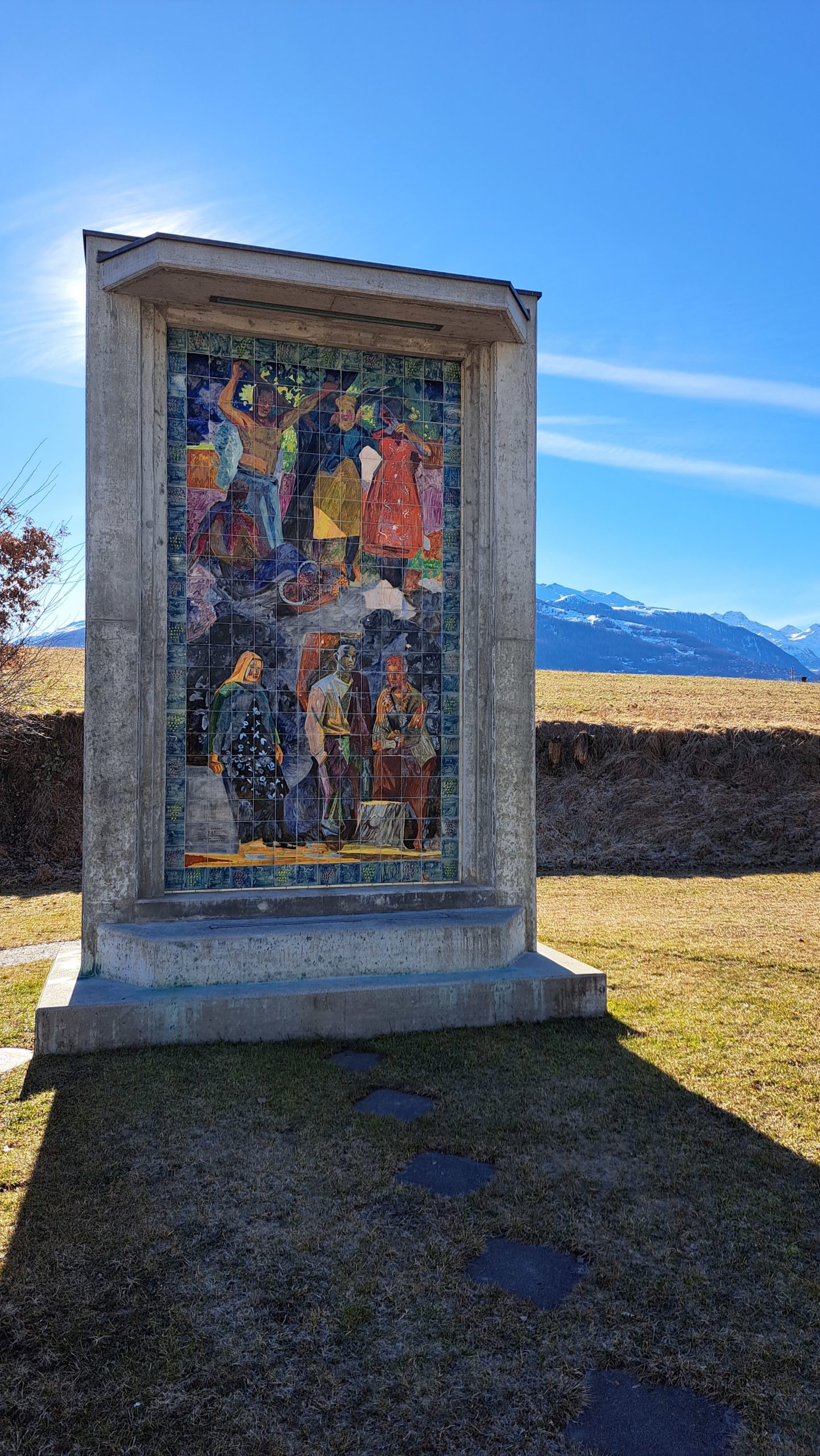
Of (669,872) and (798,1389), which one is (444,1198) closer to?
(798,1389)

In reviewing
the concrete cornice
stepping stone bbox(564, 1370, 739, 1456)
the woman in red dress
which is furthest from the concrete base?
the concrete cornice

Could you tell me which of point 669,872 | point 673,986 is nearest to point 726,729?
point 669,872

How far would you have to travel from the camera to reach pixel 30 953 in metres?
9.17

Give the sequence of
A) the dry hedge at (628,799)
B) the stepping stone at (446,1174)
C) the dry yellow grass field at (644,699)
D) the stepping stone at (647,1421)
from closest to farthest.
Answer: the stepping stone at (647,1421) → the stepping stone at (446,1174) → the dry hedge at (628,799) → the dry yellow grass field at (644,699)

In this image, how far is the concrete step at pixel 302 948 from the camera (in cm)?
624

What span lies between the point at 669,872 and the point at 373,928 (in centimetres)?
1026

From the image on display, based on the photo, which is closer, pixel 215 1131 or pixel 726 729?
pixel 215 1131

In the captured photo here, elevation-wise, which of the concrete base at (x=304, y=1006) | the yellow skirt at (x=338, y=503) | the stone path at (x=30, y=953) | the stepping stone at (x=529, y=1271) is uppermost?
the yellow skirt at (x=338, y=503)

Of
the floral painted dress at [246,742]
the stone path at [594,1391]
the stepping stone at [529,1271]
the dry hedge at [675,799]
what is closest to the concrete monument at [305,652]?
the floral painted dress at [246,742]

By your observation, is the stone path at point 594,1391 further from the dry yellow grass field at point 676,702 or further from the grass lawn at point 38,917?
the dry yellow grass field at point 676,702

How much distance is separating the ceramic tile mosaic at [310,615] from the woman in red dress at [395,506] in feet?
0.05

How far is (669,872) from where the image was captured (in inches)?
616

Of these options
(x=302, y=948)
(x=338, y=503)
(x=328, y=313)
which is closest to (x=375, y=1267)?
(x=302, y=948)

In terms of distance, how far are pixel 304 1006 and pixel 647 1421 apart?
3800 mm
